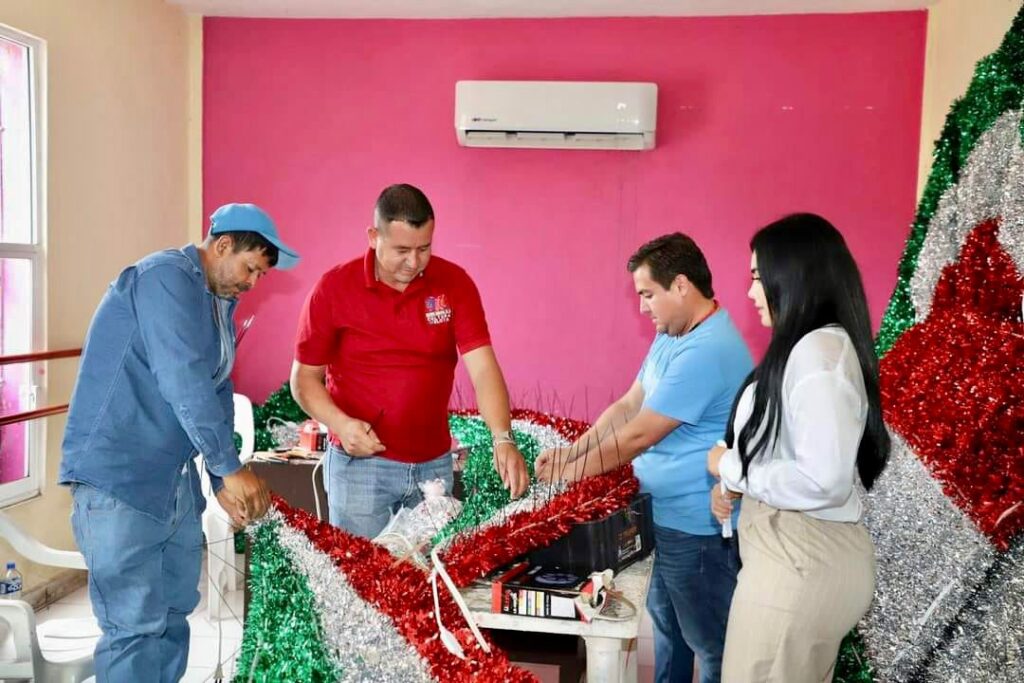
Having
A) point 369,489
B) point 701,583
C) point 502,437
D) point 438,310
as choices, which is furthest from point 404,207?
point 701,583

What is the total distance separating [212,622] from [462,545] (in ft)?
7.29

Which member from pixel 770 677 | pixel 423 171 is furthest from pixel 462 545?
pixel 423 171

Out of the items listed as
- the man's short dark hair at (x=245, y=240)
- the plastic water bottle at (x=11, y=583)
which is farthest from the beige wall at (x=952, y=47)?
the plastic water bottle at (x=11, y=583)

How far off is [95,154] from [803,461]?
132 inches

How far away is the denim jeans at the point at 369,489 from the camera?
7.61 ft

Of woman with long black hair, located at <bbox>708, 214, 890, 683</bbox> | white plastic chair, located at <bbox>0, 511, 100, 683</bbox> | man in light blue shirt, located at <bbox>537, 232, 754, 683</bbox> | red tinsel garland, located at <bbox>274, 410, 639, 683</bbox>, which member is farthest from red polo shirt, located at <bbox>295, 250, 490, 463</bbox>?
woman with long black hair, located at <bbox>708, 214, 890, 683</bbox>

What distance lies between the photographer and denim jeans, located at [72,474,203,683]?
1.91 meters

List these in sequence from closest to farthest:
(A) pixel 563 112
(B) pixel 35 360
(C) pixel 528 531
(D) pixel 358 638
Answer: (D) pixel 358 638, (C) pixel 528 531, (B) pixel 35 360, (A) pixel 563 112

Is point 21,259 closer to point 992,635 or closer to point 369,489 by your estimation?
point 369,489

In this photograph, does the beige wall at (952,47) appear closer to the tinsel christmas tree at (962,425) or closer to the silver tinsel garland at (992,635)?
the tinsel christmas tree at (962,425)

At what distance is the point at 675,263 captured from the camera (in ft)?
7.12

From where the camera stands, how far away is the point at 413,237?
2.23m

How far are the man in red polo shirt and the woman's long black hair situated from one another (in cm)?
85

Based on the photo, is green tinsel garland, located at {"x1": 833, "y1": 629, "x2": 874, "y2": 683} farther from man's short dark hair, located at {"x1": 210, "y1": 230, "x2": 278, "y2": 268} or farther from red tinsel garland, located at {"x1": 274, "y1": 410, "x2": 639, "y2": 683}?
man's short dark hair, located at {"x1": 210, "y1": 230, "x2": 278, "y2": 268}
